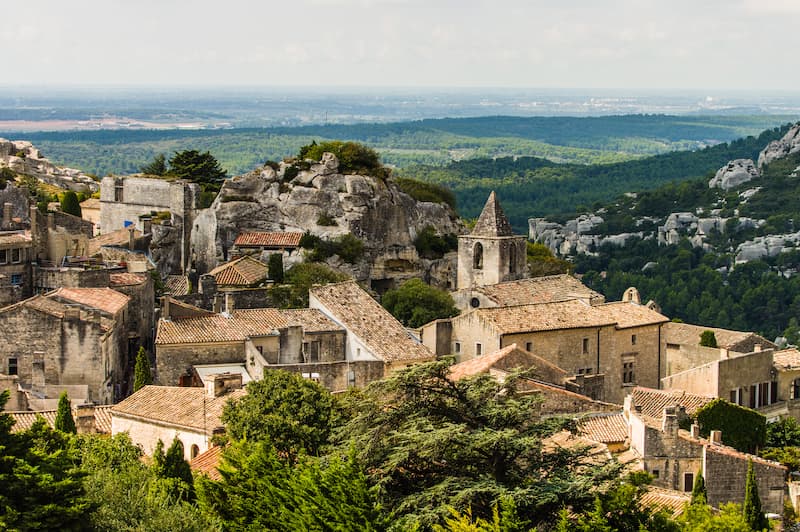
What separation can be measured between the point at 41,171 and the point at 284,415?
61.9m

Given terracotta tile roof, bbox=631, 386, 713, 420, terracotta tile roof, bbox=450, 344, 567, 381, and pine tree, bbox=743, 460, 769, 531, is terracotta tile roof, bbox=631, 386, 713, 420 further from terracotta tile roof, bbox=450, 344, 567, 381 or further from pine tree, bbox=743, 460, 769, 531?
pine tree, bbox=743, 460, 769, 531

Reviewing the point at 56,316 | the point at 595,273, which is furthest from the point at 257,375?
the point at 595,273

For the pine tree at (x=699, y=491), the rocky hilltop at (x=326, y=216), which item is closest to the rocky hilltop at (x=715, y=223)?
the rocky hilltop at (x=326, y=216)

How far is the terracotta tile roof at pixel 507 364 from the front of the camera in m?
40.8

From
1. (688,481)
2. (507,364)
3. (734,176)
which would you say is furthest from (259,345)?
(734,176)

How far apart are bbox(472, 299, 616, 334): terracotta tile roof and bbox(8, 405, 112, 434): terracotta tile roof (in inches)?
533

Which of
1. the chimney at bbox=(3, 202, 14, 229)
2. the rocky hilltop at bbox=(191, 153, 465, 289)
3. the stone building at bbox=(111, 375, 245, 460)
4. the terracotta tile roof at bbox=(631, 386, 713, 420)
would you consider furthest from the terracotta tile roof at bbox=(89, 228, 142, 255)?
the terracotta tile roof at bbox=(631, 386, 713, 420)

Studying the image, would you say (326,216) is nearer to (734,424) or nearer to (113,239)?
(113,239)

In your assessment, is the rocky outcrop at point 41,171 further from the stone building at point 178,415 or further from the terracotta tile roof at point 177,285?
the stone building at point 178,415

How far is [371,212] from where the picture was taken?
60000mm

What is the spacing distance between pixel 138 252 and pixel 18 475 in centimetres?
3441

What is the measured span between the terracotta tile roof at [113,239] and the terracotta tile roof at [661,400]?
24.6 m

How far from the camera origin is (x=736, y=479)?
1465 inches

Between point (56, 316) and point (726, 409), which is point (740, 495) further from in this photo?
point (56, 316)
